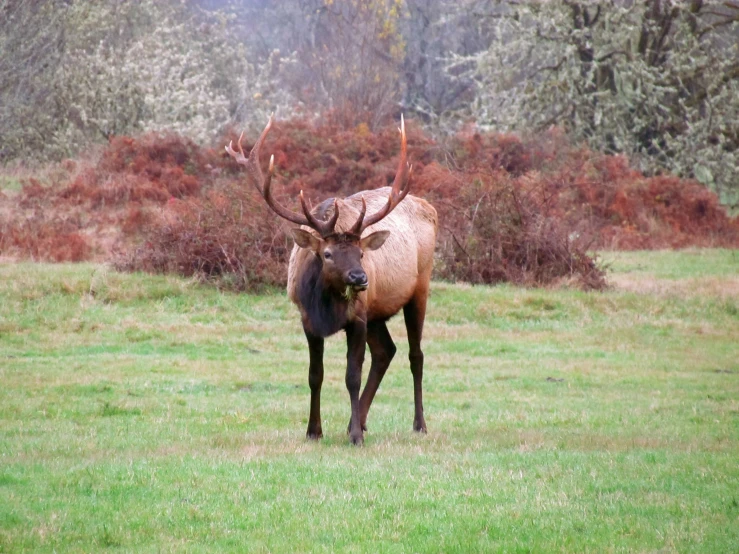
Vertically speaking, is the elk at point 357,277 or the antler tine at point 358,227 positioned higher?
the antler tine at point 358,227

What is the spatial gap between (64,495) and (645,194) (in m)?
27.7

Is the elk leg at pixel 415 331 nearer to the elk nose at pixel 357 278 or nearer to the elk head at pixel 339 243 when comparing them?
the elk head at pixel 339 243

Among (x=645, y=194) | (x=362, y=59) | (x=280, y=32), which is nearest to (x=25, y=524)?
(x=645, y=194)

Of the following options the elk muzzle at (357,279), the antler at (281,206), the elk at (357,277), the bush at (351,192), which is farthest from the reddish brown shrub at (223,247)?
the elk muzzle at (357,279)

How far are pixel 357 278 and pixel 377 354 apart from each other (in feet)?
6.40

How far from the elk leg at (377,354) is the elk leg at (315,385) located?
801mm

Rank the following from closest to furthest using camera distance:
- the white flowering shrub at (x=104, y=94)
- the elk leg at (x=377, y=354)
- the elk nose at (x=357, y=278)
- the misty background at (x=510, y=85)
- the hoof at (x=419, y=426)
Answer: the elk nose at (x=357, y=278)
the hoof at (x=419, y=426)
the elk leg at (x=377, y=354)
the misty background at (x=510, y=85)
the white flowering shrub at (x=104, y=94)

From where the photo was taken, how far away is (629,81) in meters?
35.0

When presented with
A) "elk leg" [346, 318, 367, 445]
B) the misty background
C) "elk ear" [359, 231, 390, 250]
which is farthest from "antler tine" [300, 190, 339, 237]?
the misty background

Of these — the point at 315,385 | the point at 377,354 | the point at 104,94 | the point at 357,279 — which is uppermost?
the point at 357,279

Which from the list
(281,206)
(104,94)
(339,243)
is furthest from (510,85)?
(339,243)

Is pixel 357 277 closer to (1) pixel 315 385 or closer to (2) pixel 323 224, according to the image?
(2) pixel 323 224

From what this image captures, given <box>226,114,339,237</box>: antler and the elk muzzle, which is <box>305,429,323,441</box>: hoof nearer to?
the elk muzzle

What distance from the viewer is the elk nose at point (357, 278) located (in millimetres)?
9559
